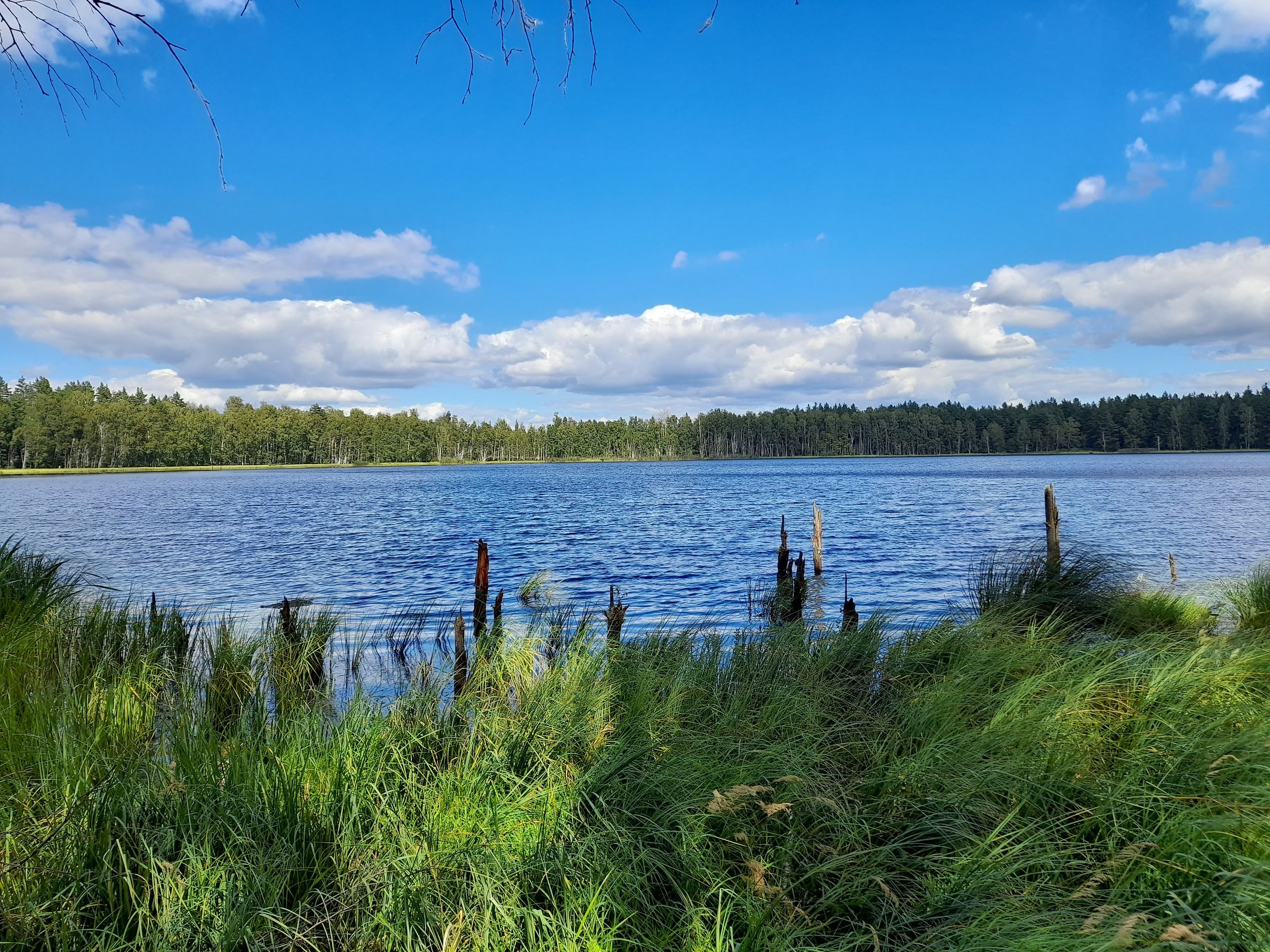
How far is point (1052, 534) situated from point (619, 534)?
2388 cm

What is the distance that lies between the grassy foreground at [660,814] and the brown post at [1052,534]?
6123mm

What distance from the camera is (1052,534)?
1457 cm

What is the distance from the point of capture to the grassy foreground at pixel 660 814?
316 cm

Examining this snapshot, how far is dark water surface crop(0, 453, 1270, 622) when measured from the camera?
2108cm

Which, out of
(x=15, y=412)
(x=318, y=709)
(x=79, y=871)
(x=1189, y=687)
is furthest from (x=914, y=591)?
(x=15, y=412)

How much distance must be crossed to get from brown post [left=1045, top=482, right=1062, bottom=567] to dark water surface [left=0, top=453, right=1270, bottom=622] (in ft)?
12.1

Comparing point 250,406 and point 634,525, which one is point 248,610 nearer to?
point 634,525

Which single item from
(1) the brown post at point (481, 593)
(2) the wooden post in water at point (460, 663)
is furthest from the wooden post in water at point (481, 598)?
(2) the wooden post in water at point (460, 663)

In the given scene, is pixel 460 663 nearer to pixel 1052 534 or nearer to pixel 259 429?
pixel 1052 534

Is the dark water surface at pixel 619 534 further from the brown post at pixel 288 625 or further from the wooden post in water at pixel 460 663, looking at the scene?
the wooden post in water at pixel 460 663

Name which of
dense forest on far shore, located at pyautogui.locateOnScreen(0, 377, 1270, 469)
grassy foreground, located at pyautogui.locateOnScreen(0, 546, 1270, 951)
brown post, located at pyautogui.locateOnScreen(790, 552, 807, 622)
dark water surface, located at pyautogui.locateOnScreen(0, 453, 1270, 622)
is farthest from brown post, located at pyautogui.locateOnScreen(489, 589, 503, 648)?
dense forest on far shore, located at pyautogui.locateOnScreen(0, 377, 1270, 469)

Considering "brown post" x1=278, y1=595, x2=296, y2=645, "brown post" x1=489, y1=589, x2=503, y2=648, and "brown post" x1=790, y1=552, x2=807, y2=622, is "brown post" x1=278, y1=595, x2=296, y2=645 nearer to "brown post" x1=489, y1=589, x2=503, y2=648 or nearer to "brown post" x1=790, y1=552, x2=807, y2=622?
"brown post" x1=489, y1=589, x2=503, y2=648

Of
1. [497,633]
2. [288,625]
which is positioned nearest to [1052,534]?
[497,633]

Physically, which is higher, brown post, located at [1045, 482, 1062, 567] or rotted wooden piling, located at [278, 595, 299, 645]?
brown post, located at [1045, 482, 1062, 567]
